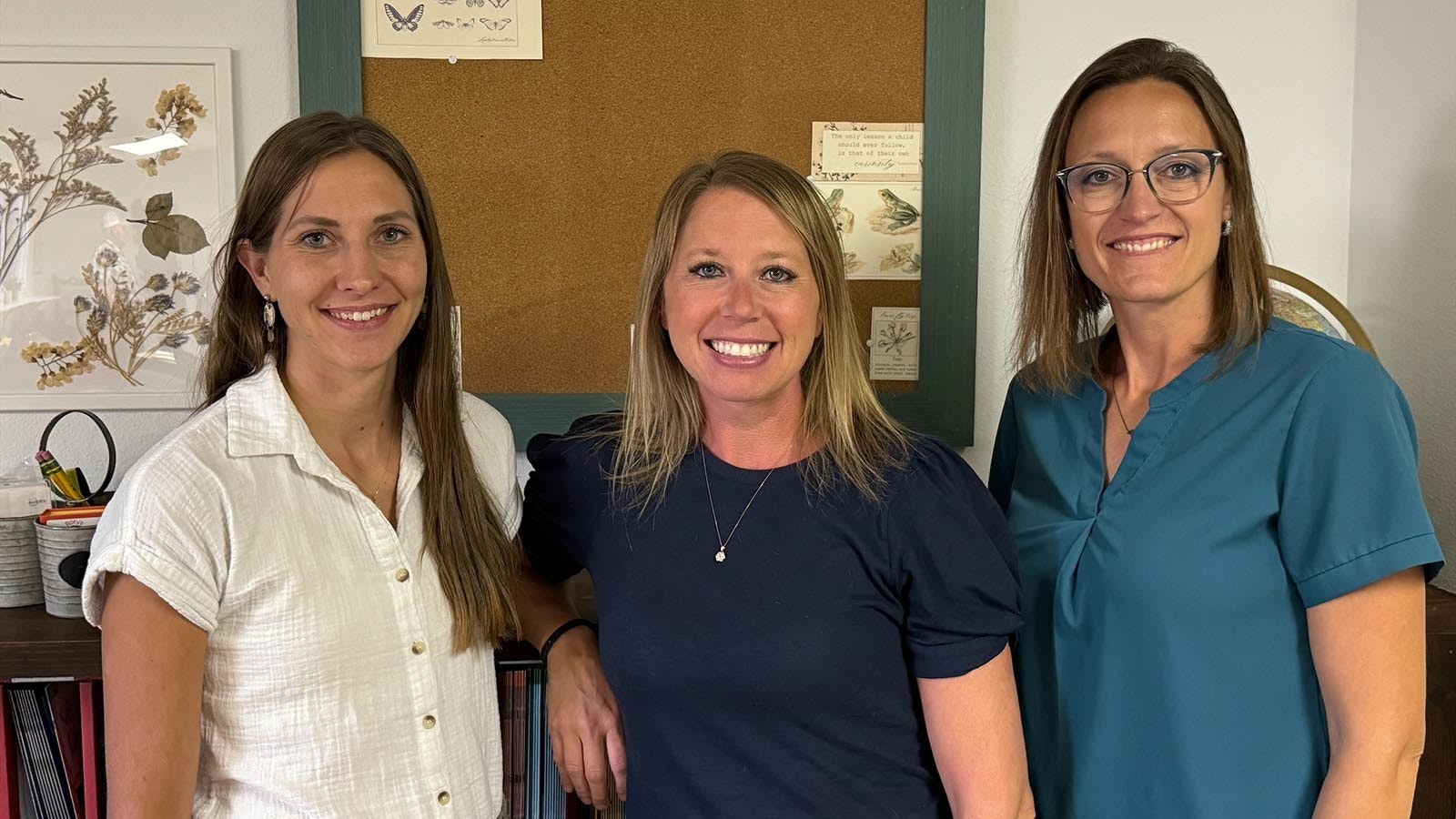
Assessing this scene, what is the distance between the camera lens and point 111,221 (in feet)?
6.08

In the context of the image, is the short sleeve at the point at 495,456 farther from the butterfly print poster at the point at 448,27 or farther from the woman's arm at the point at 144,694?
the butterfly print poster at the point at 448,27

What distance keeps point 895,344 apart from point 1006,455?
43 cm

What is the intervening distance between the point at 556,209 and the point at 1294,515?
1.29m

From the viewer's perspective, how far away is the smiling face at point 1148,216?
1268mm

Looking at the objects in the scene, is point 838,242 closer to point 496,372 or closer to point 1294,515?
point 1294,515

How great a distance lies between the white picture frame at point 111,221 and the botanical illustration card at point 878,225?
3.58ft

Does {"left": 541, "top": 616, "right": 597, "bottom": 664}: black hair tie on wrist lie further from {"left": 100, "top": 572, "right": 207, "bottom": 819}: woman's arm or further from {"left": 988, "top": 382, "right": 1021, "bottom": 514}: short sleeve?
{"left": 988, "top": 382, "right": 1021, "bottom": 514}: short sleeve

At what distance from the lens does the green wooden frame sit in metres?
1.83

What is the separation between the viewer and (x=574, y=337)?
1.93 m

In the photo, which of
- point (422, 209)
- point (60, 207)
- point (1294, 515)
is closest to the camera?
point (1294, 515)

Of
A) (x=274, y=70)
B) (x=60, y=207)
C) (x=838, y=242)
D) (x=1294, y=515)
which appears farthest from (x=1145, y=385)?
(x=60, y=207)

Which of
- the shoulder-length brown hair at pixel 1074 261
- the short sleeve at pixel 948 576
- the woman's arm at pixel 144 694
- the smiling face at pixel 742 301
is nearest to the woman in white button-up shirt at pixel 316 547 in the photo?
the woman's arm at pixel 144 694

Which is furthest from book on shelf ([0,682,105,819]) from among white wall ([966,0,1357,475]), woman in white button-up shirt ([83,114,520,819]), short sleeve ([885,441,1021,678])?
white wall ([966,0,1357,475])

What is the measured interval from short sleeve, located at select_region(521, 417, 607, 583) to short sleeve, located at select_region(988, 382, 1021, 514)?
0.60 m
